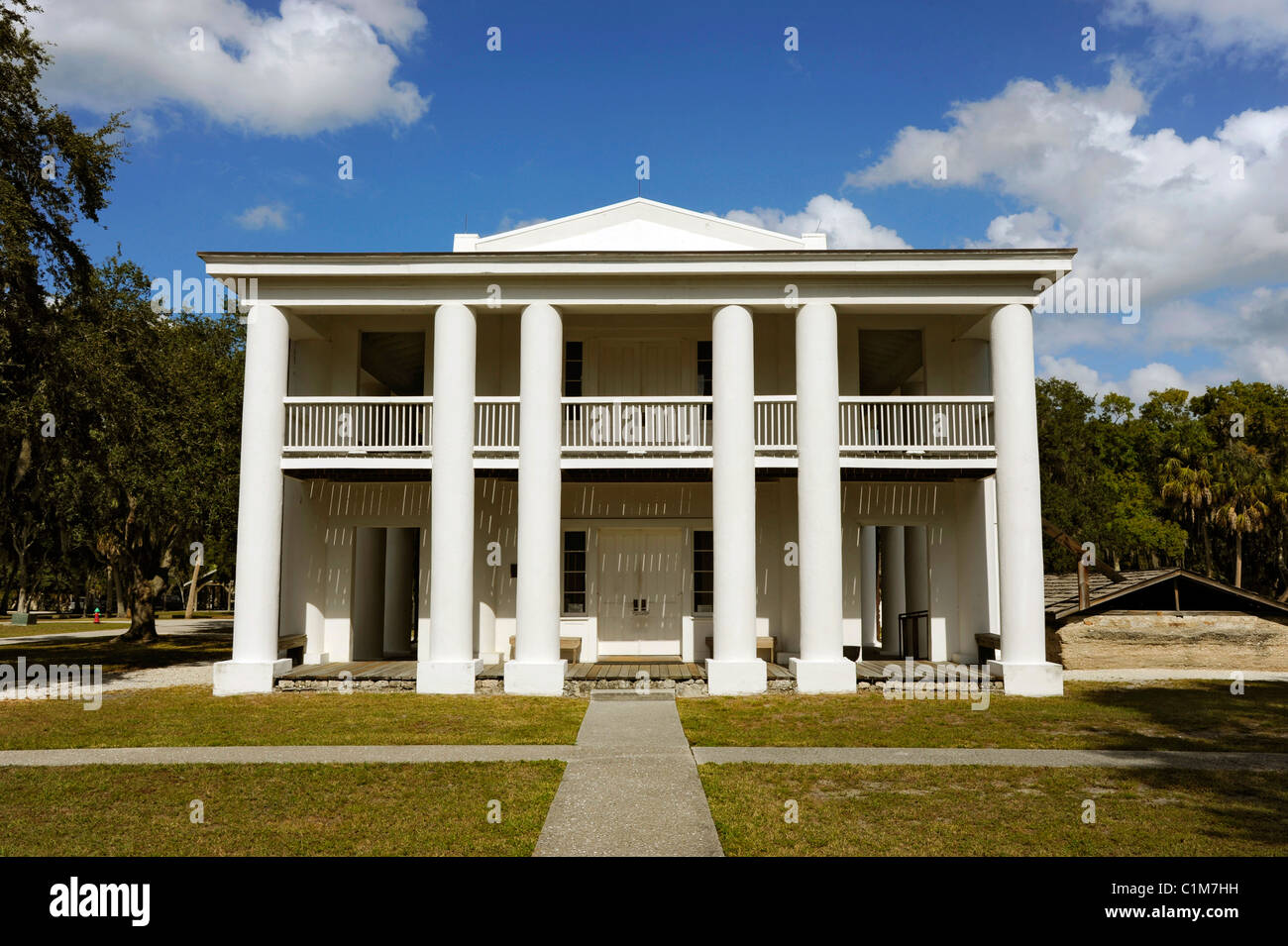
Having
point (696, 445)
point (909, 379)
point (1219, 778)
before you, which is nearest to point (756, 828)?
point (1219, 778)

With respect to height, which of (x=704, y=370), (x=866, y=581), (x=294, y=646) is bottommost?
(x=294, y=646)

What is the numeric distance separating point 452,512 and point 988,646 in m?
9.10

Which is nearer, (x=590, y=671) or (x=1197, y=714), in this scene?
(x=1197, y=714)

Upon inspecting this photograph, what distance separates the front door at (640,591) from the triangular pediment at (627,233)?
521 centimetres

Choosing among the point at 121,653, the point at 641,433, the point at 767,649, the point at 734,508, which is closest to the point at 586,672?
the point at 767,649

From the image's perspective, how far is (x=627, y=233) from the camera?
16.3 meters

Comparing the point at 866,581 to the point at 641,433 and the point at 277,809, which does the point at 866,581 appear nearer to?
the point at 641,433

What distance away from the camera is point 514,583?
16.5 meters

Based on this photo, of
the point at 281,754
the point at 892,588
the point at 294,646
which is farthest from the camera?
the point at 892,588

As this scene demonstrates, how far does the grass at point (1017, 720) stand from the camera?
9.88 meters

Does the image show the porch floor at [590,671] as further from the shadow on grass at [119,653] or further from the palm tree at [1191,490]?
the palm tree at [1191,490]

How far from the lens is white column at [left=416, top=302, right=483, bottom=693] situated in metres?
13.8

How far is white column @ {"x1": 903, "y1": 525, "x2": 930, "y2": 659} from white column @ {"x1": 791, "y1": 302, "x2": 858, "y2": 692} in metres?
3.81

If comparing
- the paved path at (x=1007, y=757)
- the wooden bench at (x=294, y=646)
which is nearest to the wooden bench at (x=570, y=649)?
the wooden bench at (x=294, y=646)
